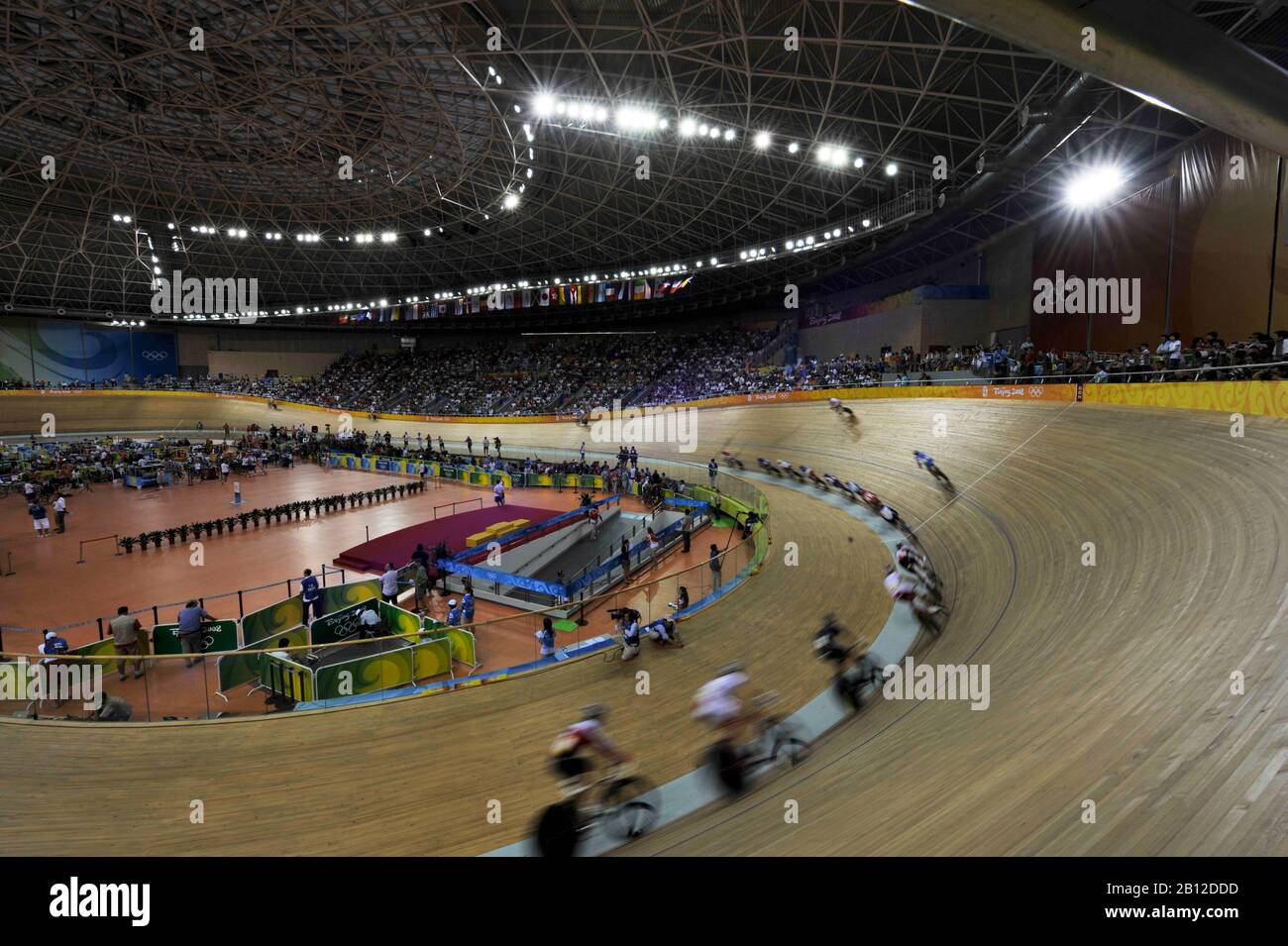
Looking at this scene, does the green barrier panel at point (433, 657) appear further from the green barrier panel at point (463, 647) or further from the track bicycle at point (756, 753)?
the track bicycle at point (756, 753)

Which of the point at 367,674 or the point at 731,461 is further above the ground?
the point at 731,461

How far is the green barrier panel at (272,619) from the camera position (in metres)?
9.89

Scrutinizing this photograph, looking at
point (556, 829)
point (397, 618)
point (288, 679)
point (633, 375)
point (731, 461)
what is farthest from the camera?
point (633, 375)

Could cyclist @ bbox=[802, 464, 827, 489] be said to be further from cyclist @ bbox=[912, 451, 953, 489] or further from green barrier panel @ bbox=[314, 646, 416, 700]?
green barrier panel @ bbox=[314, 646, 416, 700]

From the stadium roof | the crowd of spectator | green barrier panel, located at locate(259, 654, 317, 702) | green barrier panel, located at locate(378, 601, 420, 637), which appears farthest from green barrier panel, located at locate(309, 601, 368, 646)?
the crowd of spectator

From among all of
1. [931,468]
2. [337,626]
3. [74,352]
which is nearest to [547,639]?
[337,626]

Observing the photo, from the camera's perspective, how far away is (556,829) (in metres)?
4.18

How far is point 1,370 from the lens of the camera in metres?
42.2

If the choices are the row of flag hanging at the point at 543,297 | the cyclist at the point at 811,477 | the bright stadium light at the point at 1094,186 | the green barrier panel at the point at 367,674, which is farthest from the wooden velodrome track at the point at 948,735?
the row of flag hanging at the point at 543,297

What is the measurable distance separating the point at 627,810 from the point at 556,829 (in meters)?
0.71

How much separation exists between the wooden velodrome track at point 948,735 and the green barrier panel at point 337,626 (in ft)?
11.5

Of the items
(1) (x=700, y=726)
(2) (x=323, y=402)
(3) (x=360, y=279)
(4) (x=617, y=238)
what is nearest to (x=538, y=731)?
(1) (x=700, y=726)

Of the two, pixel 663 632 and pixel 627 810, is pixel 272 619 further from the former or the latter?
pixel 627 810
